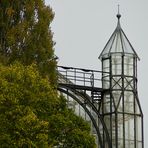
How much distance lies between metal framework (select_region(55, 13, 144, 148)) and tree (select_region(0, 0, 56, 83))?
871 centimetres

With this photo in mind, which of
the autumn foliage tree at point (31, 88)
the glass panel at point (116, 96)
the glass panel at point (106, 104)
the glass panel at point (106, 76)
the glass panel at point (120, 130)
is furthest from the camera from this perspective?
the glass panel at point (106, 76)

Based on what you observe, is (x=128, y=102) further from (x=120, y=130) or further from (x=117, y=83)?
(x=120, y=130)

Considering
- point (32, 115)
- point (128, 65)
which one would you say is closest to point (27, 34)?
point (32, 115)

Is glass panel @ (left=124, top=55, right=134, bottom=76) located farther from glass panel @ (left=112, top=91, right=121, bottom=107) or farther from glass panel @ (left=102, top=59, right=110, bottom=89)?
glass panel @ (left=112, top=91, right=121, bottom=107)

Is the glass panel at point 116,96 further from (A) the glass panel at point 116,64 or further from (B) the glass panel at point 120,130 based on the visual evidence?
(A) the glass panel at point 116,64

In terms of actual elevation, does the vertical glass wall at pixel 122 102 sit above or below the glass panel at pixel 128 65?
below

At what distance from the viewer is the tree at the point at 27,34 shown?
89.2 ft

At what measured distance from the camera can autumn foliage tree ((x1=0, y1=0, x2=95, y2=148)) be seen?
23236 mm

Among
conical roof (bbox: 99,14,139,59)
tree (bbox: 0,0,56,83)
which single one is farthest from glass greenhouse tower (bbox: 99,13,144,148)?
tree (bbox: 0,0,56,83)

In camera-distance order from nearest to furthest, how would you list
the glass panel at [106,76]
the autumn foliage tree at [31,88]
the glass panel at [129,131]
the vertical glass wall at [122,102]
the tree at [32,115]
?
the tree at [32,115] → the autumn foliage tree at [31,88] → the vertical glass wall at [122,102] → the glass panel at [129,131] → the glass panel at [106,76]

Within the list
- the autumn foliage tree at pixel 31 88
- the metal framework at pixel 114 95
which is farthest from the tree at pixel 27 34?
the metal framework at pixel 114 95

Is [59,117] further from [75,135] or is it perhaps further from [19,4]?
[19,4]

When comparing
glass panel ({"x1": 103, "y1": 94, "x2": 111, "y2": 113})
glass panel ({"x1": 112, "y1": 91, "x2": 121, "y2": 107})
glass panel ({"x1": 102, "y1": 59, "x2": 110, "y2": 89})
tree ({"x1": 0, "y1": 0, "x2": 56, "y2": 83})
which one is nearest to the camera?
tree ({"x1": 0, "y1": 0, "x2": 56, "y2": 83})

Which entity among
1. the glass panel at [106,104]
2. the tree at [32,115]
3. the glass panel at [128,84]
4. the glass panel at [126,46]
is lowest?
the tree at [32,115]
